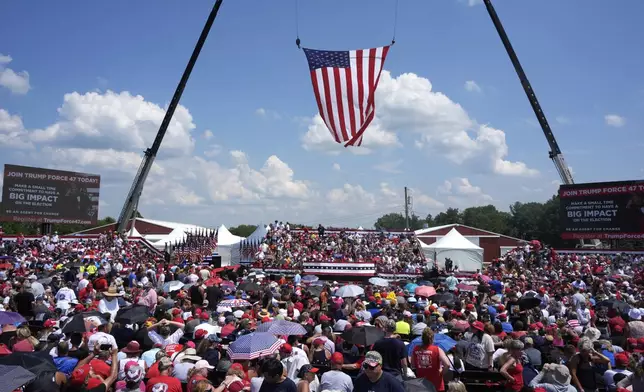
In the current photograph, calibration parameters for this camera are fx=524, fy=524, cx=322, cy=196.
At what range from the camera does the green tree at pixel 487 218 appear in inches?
4021

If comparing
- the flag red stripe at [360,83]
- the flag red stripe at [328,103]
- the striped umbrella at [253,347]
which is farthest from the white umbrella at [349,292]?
the striped umbrella at [253,347]

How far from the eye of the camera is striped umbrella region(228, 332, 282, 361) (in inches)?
260

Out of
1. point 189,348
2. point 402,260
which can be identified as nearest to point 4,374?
point 189,348

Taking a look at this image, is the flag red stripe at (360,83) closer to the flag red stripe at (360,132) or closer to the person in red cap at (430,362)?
the flag red stripe at (360,132)

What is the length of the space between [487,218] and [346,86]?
96.8 meters

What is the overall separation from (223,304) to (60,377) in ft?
19.9

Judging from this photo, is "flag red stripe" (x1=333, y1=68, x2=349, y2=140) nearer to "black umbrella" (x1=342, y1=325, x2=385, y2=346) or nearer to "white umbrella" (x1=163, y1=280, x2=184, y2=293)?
"white umbrella" (x1=163, y1=280, x2=184, y2=293)

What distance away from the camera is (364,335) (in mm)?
8375

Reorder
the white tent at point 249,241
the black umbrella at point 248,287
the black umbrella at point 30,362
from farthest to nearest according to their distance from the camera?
the white tent at point 249,241, the black umbrella at point 248,287, the black umbrella at point 30,362

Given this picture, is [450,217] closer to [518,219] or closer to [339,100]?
[518,219]

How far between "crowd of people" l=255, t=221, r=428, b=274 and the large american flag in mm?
13219

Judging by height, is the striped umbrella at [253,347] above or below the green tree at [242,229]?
below

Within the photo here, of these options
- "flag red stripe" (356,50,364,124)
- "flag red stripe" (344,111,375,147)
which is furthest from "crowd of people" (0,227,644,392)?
"flag red stripe" (356,50,364,124)

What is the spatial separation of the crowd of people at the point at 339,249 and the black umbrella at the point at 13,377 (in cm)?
2562
